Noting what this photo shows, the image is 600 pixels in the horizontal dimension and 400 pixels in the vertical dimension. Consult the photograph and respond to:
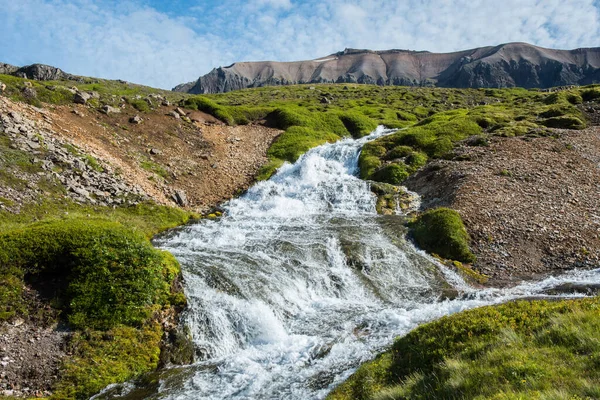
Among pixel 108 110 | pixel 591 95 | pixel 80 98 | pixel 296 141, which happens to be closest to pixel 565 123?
pixel 591 95

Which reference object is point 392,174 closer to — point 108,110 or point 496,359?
→ point 108,110

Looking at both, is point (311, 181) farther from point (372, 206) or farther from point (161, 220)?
point (161, 220)

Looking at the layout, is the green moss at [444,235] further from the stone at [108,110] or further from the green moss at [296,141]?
the stone at [108,110]

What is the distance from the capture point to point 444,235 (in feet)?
70.8

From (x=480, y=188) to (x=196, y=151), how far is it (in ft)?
86.5

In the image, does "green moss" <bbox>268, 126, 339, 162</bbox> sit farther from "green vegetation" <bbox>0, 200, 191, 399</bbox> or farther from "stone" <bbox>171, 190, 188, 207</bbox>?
"green vegetation" <bbox>0, 200, 191, 399</bbox>

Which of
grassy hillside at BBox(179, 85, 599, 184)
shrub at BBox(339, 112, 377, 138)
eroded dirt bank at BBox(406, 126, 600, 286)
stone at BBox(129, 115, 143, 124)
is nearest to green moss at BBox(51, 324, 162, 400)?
eroded dirt bank at BBox(406, 126, 600, 286)

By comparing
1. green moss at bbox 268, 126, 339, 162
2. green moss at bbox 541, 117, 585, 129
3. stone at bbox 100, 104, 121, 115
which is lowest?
green moss at bbox 541, 117, 585, 129

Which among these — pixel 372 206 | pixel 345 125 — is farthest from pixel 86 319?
pixel 345 125

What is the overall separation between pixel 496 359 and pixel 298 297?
9.77m

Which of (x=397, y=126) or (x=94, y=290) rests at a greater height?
(x=397, y=126)

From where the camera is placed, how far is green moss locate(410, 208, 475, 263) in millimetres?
20734

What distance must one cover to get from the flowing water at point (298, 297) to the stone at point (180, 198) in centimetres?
360

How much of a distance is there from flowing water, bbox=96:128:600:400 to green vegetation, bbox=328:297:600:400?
6.20 feet
